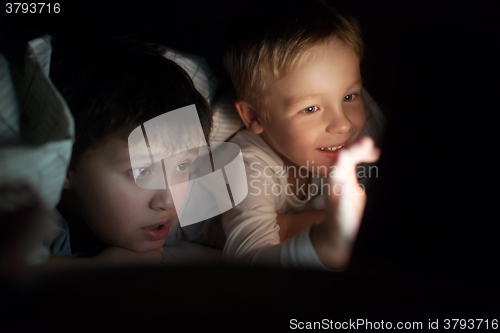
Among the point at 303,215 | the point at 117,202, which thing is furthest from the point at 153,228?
the point at 303,215

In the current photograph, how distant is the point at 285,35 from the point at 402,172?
7.8 inches

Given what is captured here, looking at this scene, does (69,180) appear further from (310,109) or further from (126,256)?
(310,109)

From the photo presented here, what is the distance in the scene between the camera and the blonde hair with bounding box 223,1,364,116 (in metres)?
0.43

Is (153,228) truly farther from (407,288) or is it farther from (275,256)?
(407,288)

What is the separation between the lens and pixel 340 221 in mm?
348

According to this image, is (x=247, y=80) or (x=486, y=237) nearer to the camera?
(x=486, y=237)

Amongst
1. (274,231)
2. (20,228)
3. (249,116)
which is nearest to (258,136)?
(249,116)

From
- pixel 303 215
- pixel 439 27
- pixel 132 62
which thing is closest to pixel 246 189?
pixel 303 215

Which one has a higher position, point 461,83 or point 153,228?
point 461,83

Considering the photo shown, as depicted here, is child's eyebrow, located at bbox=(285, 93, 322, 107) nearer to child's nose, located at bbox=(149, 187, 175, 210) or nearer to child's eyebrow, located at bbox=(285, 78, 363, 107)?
child's eyebrow, located at bbox=(285, 78, 363, 107)

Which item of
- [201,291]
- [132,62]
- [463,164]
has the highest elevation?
[132,62]

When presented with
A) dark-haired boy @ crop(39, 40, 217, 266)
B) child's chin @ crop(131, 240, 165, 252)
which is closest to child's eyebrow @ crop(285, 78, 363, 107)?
dark-haired boy @ crop(39, 40, 217, 266)

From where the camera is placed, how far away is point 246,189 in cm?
42

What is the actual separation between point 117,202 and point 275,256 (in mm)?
162
